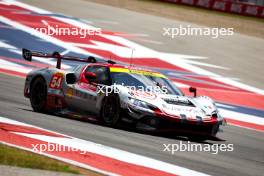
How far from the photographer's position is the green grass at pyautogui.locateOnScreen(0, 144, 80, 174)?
8055mm

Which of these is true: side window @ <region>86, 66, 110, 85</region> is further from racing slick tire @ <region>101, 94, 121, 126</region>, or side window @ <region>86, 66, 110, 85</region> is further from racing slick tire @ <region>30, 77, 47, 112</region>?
racing slick tire @ <region>30, 77, 47, 112</region>

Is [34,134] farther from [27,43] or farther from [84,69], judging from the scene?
[27,43]

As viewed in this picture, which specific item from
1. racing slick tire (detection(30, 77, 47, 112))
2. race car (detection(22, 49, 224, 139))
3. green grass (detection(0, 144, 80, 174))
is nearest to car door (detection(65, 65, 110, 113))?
race car (detection(22, 49, 224, 139))

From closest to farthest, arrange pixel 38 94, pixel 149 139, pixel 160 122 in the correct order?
pixel 149 139 → pixel 160 122 → pixel 38 94

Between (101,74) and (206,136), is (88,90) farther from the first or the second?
(206,136)

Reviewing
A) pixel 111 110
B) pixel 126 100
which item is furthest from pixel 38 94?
pixel 126 100

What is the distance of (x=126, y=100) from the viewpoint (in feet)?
39.4

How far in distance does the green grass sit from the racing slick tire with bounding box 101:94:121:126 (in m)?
3.42

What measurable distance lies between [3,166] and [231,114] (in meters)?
10.4

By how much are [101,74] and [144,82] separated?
0.81 m

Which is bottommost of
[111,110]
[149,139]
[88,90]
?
[149,139]

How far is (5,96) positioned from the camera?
1614 centimetres

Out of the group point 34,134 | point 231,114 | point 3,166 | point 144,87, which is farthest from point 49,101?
point 3,166

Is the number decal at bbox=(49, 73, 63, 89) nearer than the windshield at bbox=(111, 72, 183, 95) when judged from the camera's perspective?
No
